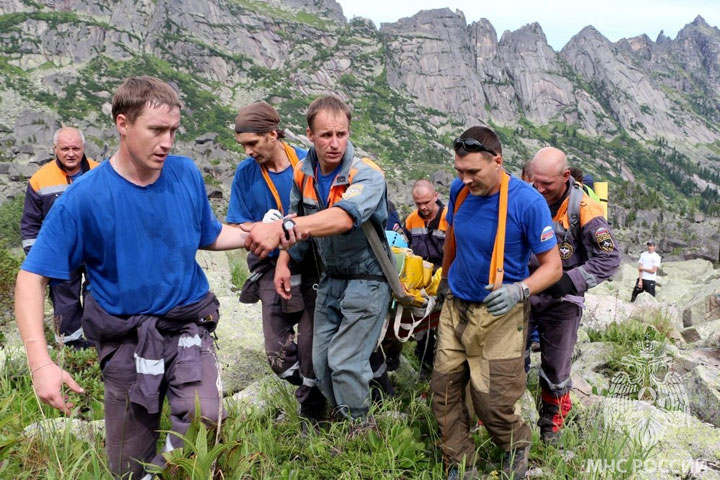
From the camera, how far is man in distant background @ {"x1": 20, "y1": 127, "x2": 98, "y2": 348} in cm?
575

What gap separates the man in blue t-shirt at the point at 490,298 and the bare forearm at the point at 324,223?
0.94 metres

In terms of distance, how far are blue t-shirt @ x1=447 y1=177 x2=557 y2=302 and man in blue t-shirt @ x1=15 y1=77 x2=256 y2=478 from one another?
1.85 m

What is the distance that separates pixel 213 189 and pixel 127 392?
49820 mm

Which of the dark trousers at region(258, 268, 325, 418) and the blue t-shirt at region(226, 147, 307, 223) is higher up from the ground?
the blue t-shirt at region(226, 147, 307, 223)

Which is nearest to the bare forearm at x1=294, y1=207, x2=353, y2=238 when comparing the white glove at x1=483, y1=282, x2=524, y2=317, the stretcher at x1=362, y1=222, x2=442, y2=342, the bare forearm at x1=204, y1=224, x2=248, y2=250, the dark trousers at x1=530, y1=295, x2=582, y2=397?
the bare forearm at x1=204, y1=224, x2=248, y2=250

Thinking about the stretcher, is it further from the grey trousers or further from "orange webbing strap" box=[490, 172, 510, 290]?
"orange webbing strap" box=[490, 172, 510, 290]

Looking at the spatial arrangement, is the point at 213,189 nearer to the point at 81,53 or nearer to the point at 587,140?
the point at 81,53

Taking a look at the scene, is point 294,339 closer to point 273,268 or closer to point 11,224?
point 273,268

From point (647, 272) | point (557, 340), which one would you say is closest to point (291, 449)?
point (557, 340)

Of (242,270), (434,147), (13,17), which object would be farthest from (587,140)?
(242,270)

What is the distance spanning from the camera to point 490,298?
326cm

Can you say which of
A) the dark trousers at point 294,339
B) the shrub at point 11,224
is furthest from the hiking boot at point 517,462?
the shrub at point 11,224

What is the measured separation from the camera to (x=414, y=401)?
167 inches

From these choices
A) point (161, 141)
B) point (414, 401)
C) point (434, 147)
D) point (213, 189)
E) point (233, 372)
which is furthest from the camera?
point (434, 147)
